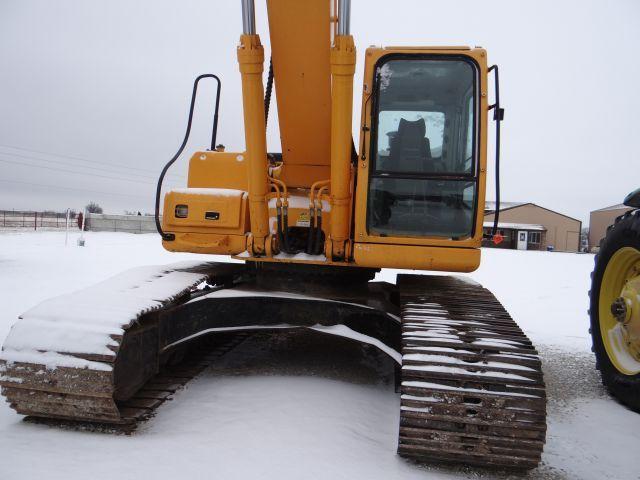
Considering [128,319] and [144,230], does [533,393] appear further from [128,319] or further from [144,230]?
[144,230]

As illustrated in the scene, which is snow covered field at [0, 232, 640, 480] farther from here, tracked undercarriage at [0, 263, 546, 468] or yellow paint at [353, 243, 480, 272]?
yellow paint at [353, 243, 480, 272]

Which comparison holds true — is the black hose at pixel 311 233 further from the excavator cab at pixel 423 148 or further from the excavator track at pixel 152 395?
the excavator track at pixel 152 395

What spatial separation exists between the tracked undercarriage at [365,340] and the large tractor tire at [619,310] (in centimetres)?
109

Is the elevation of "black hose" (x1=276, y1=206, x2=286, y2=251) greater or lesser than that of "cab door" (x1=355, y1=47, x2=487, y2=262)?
lesser

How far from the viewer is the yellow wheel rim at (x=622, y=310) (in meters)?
3.84

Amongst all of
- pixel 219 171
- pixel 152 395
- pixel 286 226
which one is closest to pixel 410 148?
pixel 286 226

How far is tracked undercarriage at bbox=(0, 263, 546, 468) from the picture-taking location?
266 centimetres

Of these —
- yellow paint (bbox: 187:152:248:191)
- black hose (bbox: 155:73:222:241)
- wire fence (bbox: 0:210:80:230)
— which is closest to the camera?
black hose (bbox: 155:73:222:241)

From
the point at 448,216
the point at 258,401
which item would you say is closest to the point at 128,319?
the point at 258,401

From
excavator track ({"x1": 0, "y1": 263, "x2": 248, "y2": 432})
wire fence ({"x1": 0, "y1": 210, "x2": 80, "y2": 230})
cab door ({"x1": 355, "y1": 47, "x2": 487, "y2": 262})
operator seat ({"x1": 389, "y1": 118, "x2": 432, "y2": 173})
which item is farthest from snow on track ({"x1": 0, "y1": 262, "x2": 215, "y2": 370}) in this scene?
wire fence ({"x1": 0, "y1": 210, "x2": 80, "y2": 230})

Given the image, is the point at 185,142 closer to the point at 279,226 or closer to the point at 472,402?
the point at 279,226

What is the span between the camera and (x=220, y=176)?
4.91 meters

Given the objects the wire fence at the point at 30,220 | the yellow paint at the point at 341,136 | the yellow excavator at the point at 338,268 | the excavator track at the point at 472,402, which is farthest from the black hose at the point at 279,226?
the wire fence at the point at 30,220

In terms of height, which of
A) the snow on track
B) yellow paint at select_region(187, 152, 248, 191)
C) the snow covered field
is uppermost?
yellow paint at select_region(187, 152, 248, 191)
